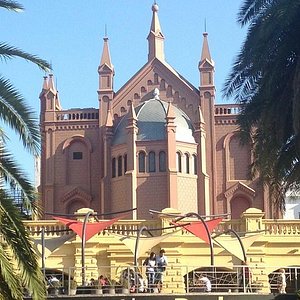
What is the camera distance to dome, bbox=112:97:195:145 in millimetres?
62438

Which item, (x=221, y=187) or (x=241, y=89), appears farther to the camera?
(x=221, y=187)

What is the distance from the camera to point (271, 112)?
64.2ft

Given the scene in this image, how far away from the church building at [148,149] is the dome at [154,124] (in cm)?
8

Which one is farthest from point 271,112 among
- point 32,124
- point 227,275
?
point 227,275

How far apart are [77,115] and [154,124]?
761 centimetres

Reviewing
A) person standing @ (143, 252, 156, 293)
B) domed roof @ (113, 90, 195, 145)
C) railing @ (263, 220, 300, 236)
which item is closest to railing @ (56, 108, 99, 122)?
domed roof @ (113, 90, 195, 145)

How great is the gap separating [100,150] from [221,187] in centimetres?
1076

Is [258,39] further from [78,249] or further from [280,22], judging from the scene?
[78,249]

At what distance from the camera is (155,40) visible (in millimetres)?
69625

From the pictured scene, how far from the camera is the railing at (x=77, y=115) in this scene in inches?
2608

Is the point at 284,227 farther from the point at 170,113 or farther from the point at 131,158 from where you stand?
the point at 131,158

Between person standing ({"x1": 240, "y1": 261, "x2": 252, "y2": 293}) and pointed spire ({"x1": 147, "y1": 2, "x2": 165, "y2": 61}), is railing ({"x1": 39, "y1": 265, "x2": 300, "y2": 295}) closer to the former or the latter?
person standing ({"x1": 240, "y1": 261, "x2": 252, "y2": 293})

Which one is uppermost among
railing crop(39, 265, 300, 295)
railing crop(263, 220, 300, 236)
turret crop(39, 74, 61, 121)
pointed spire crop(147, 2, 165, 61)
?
pointed spire crop(147, 2, 165, 61)

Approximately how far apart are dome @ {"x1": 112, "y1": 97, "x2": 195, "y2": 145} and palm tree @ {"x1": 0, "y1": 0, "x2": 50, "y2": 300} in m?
46.5
